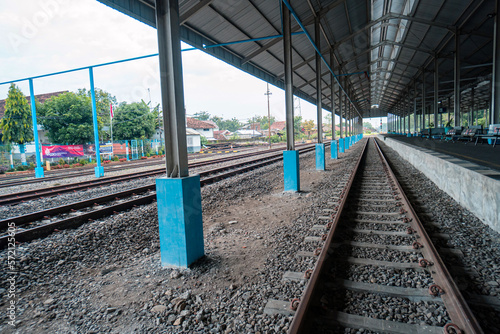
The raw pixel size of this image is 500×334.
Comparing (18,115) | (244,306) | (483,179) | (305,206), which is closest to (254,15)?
(305,206)

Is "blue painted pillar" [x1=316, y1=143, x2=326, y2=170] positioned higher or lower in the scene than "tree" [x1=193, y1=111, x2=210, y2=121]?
lower

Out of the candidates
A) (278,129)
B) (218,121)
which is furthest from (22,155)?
(218,121)

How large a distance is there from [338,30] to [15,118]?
2758 centimetres

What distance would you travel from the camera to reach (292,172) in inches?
334

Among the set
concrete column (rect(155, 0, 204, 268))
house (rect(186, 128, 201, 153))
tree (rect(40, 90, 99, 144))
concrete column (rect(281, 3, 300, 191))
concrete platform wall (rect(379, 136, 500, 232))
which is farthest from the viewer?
house (rect(186, 128, 201, 153))

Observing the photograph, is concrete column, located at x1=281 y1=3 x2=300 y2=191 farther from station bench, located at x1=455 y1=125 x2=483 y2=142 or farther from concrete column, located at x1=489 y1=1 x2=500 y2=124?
station bench, located at x1=455 y1=125 x2=483 y2=142

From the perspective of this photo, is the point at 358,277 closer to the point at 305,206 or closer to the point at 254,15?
the point at 305,206

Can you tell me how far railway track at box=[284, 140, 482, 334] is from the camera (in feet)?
7.50

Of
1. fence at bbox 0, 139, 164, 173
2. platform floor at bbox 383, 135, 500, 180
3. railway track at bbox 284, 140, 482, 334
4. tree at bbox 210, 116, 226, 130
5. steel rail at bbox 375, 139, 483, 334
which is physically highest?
tree at bbox 210, 116, 226, 130

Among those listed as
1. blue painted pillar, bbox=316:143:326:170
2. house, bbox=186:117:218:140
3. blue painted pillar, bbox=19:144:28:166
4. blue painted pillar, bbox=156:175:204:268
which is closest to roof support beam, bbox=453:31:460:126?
blue painted pillar, bbox=316:143:326:170

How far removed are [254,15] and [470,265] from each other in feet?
33.8

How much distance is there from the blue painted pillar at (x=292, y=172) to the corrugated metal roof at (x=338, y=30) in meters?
5.00

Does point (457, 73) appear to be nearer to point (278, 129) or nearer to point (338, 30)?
point (338, 30)

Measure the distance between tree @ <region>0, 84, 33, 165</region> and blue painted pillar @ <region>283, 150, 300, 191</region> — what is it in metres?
27.1
